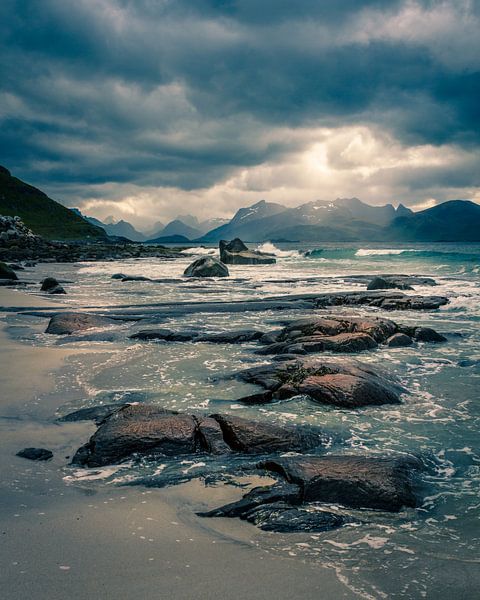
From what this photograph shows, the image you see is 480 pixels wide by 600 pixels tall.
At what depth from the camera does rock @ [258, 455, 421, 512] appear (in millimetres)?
5031

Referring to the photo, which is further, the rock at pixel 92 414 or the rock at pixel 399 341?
the rock at pixel 399 341

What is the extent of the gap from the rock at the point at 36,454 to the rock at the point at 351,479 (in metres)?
2.58

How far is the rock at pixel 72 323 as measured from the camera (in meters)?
14.8

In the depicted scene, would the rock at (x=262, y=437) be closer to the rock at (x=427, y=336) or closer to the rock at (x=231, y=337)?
the rock at (x=231, y=337)

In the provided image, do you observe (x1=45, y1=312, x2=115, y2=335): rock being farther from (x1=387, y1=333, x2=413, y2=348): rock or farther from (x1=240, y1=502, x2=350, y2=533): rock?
(x1=240, y1=502, x2=350, y2=533): rock

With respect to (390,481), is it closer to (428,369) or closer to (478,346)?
(428,369)

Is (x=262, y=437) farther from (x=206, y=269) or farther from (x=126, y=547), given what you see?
(x=206, y=269)

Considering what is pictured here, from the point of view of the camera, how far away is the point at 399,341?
13.9 metres

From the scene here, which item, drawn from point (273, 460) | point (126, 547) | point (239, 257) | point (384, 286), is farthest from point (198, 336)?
point (239, 257)

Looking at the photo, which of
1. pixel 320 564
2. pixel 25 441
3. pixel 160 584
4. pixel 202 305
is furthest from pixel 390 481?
pixel 202 305

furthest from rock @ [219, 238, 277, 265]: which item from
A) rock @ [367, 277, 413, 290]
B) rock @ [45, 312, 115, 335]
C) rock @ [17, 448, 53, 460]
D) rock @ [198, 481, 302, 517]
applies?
rock @ [198, 481, 302, 517]

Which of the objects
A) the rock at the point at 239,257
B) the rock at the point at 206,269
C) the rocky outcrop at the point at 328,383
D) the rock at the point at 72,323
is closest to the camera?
the rocky outcrop at the point at 328,383

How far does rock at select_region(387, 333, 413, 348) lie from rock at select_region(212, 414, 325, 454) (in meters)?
7.64

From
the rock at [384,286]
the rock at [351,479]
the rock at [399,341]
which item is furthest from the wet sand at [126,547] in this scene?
the rock at [384,286]
